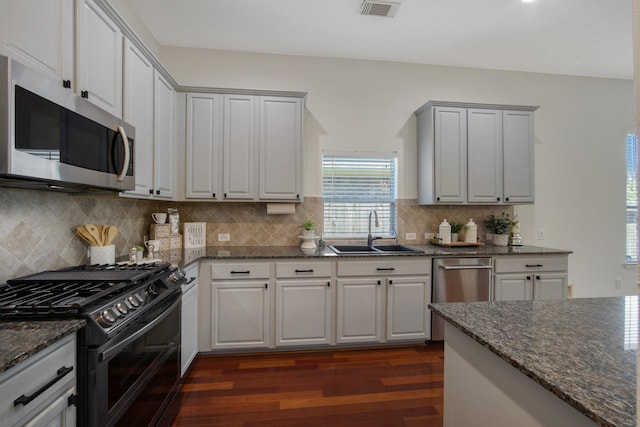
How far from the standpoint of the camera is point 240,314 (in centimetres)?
270

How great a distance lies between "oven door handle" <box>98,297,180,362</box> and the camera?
119 centimetres

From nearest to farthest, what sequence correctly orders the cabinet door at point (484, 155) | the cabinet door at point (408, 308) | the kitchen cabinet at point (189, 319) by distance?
1. the kitchen cabinet at point (189, 319)
2. the cabinet door at point (408, 308)
3. the cabinet door at point (484, 155)

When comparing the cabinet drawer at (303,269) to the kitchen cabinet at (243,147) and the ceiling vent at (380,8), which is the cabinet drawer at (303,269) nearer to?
the kitchen cabinet at (243,147)

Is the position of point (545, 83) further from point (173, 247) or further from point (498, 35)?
point (173, 247)

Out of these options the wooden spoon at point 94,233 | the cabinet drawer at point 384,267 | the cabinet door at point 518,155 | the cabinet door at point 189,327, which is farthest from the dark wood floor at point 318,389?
the cabinet door at point 518,155

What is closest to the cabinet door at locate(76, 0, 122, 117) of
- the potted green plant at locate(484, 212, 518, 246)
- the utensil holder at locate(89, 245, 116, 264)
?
the utensil holder at locate(89, 245, 116, 264)

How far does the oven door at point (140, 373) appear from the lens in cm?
117

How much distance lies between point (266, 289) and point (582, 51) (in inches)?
167

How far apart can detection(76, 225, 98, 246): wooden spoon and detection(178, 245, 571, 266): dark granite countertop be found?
21.3 inches

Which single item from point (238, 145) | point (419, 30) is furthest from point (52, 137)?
point (419, 30)

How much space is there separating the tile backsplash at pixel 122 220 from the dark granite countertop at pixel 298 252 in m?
0.22

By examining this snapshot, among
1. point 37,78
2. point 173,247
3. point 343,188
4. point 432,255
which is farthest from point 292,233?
point 37,78

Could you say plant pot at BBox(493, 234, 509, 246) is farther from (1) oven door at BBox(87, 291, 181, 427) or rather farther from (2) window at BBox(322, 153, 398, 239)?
(1) oven door at BBox(87, 291, 181, 427)

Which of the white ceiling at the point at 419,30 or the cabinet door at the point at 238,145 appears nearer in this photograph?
the white ceiling at the point at 419,30
